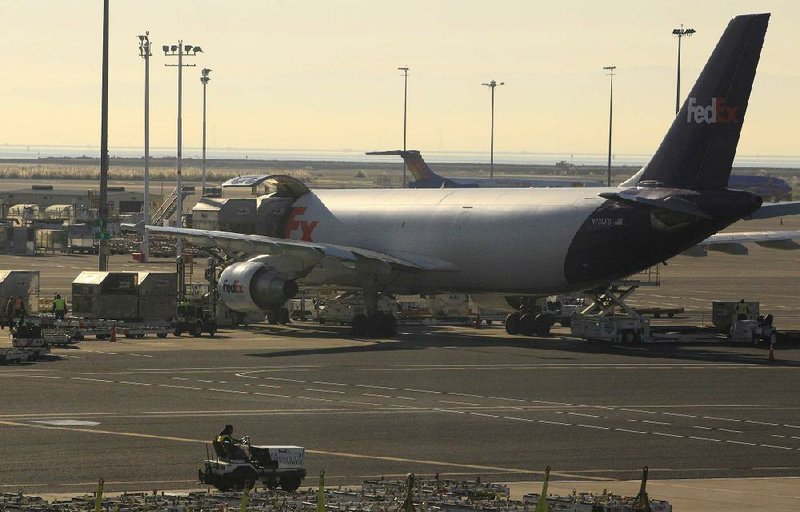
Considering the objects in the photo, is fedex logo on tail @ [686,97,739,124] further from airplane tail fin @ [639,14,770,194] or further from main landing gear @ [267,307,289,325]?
main landing gear @ [267,307,289,325]

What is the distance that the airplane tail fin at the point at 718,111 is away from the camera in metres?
53.8

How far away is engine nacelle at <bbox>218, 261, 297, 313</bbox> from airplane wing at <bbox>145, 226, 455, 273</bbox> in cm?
88

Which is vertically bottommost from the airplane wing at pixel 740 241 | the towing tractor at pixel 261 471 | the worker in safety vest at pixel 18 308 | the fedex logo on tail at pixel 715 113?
the towing tractor at pixel 261 471

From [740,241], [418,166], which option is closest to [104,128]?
[740,241]

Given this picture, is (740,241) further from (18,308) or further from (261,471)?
(261,471)

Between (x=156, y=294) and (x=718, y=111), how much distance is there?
2244cm

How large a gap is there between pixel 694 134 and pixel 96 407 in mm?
24307

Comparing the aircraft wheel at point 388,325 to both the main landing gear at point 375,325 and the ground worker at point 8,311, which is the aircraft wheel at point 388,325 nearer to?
the main landing gear at point 375,325

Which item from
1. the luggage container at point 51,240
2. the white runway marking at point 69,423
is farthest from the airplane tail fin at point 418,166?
the white runway marking at point 69,423

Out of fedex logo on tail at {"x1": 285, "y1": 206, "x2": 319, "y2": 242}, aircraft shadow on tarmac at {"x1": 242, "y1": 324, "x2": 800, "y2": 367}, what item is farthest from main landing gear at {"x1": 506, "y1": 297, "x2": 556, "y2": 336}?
fedex logo on tail at {"x1": 285, "y1": 206, "x2": 319, "y2": 242}

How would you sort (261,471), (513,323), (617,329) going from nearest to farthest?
(261,471) < (617,329) < (513,323)

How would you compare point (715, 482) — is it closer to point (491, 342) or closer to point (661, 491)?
point (661, 491)

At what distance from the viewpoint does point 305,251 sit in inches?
2394

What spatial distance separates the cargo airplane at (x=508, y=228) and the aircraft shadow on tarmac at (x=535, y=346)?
1.73 m
